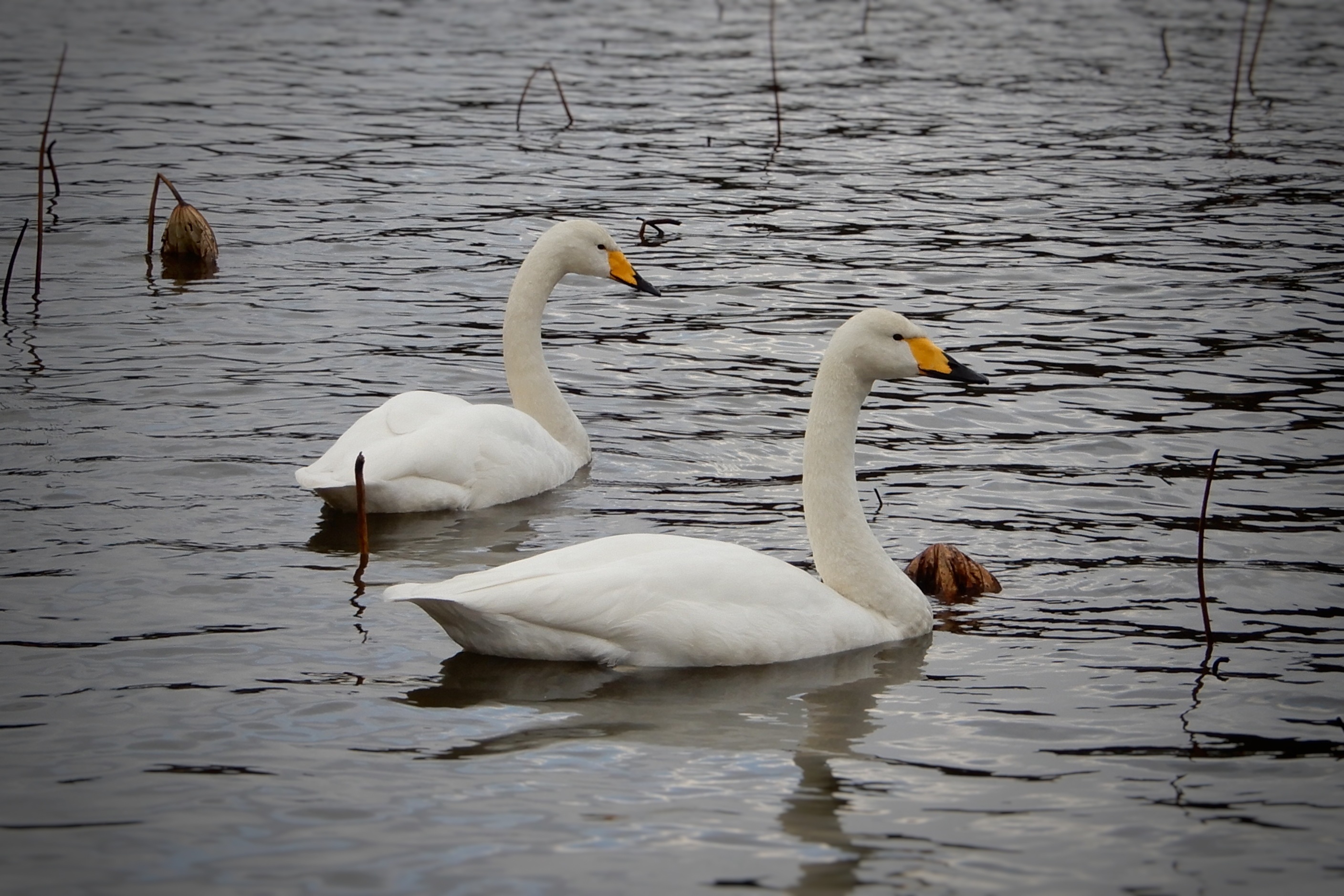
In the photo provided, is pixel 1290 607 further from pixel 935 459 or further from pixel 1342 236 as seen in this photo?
pixel 1342 236

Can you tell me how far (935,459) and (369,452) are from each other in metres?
3.49

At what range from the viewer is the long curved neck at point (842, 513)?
7.49 metres

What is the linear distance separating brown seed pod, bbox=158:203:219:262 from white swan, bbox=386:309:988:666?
327 inches

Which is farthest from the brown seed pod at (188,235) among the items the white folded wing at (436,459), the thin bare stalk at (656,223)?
the white folded wing at (436,459)

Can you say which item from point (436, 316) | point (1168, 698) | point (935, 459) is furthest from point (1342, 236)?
point (1168, 698)

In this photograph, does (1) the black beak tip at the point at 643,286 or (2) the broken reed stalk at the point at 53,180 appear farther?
(2) the broken reed stalk at the point at 53,180

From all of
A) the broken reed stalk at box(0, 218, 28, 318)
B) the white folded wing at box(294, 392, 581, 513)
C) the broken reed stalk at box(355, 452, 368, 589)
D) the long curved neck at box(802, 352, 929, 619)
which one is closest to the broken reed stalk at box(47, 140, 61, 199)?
the broken reed stalk at box(0, 218, 28, 318)

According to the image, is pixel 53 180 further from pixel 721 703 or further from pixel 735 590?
pixel 721 703

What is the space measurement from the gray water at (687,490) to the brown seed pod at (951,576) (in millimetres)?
220

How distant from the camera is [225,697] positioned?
6500mm

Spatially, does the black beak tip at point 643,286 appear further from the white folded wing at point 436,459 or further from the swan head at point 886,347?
the swan head at point 886,347

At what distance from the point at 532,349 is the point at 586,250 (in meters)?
0.75

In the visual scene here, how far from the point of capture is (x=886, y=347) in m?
7.48

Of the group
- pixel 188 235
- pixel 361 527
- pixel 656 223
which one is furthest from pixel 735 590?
pixel 188 235
